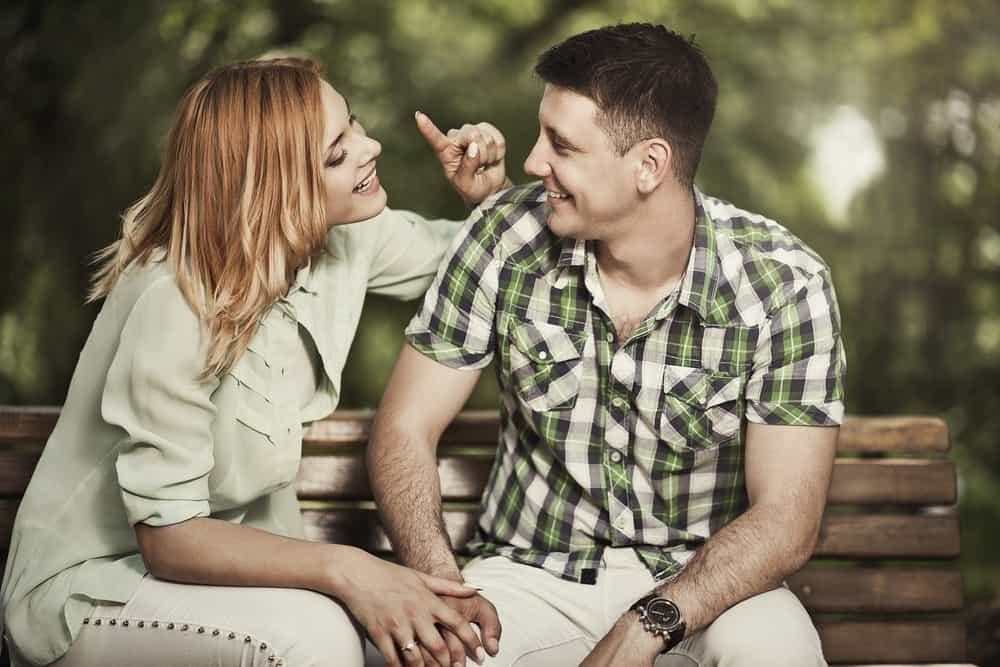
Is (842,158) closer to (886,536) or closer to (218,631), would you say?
(886,536)

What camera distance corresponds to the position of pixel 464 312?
2266 millimetres

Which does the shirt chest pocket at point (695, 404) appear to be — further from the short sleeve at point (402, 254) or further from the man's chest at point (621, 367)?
the short sleeve at point (402, 254)

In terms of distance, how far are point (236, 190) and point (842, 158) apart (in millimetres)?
3172

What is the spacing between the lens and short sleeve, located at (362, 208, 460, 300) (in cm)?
237

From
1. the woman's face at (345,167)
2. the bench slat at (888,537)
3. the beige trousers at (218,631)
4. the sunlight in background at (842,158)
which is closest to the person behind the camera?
the beige trousers at (218,631)

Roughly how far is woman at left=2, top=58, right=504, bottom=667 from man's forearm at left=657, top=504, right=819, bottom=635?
38 cm

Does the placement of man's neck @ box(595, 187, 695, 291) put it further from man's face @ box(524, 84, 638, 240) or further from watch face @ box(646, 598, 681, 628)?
watch face @ box(646, 598, 681, 628)

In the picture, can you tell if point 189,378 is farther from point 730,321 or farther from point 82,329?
point 82,329

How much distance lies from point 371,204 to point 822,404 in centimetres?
89

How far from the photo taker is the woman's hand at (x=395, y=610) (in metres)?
1.87

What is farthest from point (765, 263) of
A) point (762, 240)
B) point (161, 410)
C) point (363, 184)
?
point (161, 410)

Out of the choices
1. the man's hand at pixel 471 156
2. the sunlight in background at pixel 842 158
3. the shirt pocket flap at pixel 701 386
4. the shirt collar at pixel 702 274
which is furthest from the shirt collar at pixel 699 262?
the sunlight in background at pixel 842 158

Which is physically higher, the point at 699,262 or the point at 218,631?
the point at 699,262

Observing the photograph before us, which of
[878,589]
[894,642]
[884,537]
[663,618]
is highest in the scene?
[663,618]
